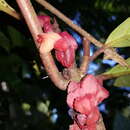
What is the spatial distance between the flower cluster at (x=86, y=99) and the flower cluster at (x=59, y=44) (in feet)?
0.12

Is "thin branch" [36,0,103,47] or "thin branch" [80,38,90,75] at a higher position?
"thin branch" [36,0,103,47]

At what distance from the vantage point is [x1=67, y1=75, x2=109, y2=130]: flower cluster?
1.83ft

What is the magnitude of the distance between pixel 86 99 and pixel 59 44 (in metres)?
0.09

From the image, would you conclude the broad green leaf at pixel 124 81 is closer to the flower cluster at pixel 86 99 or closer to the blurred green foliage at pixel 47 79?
the flower cluster at pixel 86 99

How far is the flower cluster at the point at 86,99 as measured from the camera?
1.83 ft

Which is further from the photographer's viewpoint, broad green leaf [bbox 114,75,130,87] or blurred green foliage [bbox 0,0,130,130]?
blurred green foliage [bbox 0,0,130,130]

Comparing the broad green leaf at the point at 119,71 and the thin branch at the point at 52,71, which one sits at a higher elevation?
the thin branch at the point at 52,71

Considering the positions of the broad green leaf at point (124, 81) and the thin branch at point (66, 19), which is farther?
the broad green leaf at point (124, 81)

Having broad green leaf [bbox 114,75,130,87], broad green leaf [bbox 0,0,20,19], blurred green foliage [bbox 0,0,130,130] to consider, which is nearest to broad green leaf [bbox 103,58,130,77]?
broad green leaf [bbox 114,75,130,87]

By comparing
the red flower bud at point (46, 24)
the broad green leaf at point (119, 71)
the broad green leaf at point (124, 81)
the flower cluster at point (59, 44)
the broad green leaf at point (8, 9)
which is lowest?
the broad green leaf at point (124, 81)

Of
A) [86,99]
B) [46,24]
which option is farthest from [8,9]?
[86,99]

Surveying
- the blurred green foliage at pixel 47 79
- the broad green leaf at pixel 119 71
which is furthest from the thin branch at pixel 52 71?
the blurred green foliage at pixel 47 79

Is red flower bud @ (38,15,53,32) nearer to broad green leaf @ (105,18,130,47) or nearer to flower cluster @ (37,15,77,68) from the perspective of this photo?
flower cluster @ (37,15,77,68)

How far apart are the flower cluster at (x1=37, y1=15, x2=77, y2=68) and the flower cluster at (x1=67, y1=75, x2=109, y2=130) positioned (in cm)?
4
